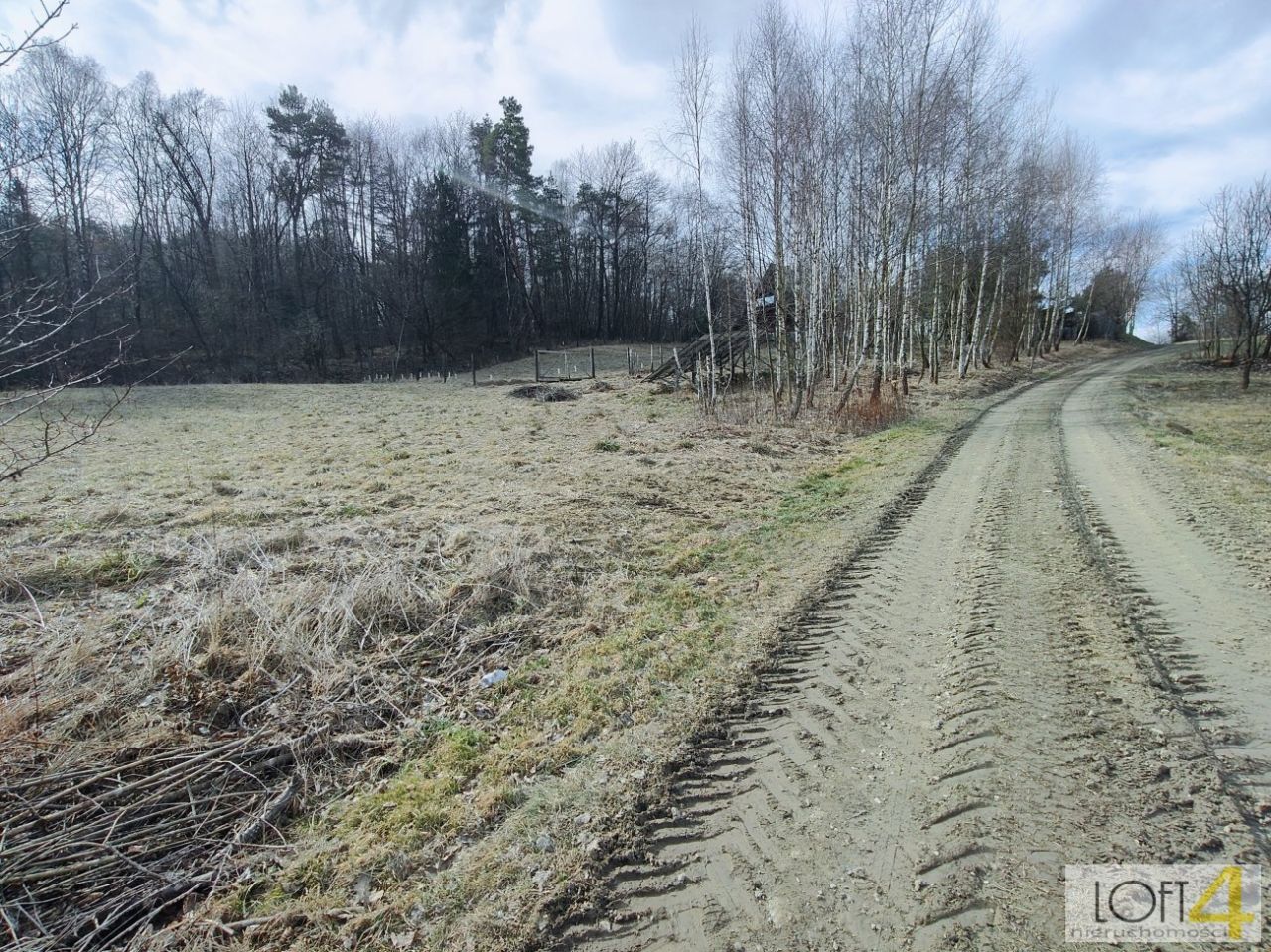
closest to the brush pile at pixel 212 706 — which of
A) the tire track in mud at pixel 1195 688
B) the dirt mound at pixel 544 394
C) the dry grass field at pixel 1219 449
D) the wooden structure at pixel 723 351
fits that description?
the tire track in mud at pixel 1195 688

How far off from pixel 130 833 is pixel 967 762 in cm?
408

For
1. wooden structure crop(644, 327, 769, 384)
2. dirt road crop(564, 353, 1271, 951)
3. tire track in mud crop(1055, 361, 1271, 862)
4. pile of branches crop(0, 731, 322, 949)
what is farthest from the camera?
wooden structure crop(644, 327, 769, 384)

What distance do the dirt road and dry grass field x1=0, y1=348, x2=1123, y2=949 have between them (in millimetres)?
413

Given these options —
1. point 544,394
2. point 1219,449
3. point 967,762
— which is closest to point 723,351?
point 544,394

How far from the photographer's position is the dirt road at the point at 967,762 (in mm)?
2312

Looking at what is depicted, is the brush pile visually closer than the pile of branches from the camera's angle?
No

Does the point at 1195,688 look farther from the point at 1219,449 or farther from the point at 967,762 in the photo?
the point at 1219,449

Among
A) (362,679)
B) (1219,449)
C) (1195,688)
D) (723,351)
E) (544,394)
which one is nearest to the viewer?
(1195,688)

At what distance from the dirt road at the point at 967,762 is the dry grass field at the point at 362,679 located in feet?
1.36

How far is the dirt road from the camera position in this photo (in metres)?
2.31

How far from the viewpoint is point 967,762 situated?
2.96 m

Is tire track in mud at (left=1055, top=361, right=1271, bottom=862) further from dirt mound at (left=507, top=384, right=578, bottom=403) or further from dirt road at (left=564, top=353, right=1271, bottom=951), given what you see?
dirt mound at (left=507, top=384, right=578, bottom=403)

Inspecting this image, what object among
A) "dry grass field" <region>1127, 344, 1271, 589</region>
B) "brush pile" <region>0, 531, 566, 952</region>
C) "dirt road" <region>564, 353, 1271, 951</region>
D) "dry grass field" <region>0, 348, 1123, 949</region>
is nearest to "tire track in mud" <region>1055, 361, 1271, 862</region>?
"dirt road" <region>564, 353, 1271, 951</region>

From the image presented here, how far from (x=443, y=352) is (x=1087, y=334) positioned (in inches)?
2064
